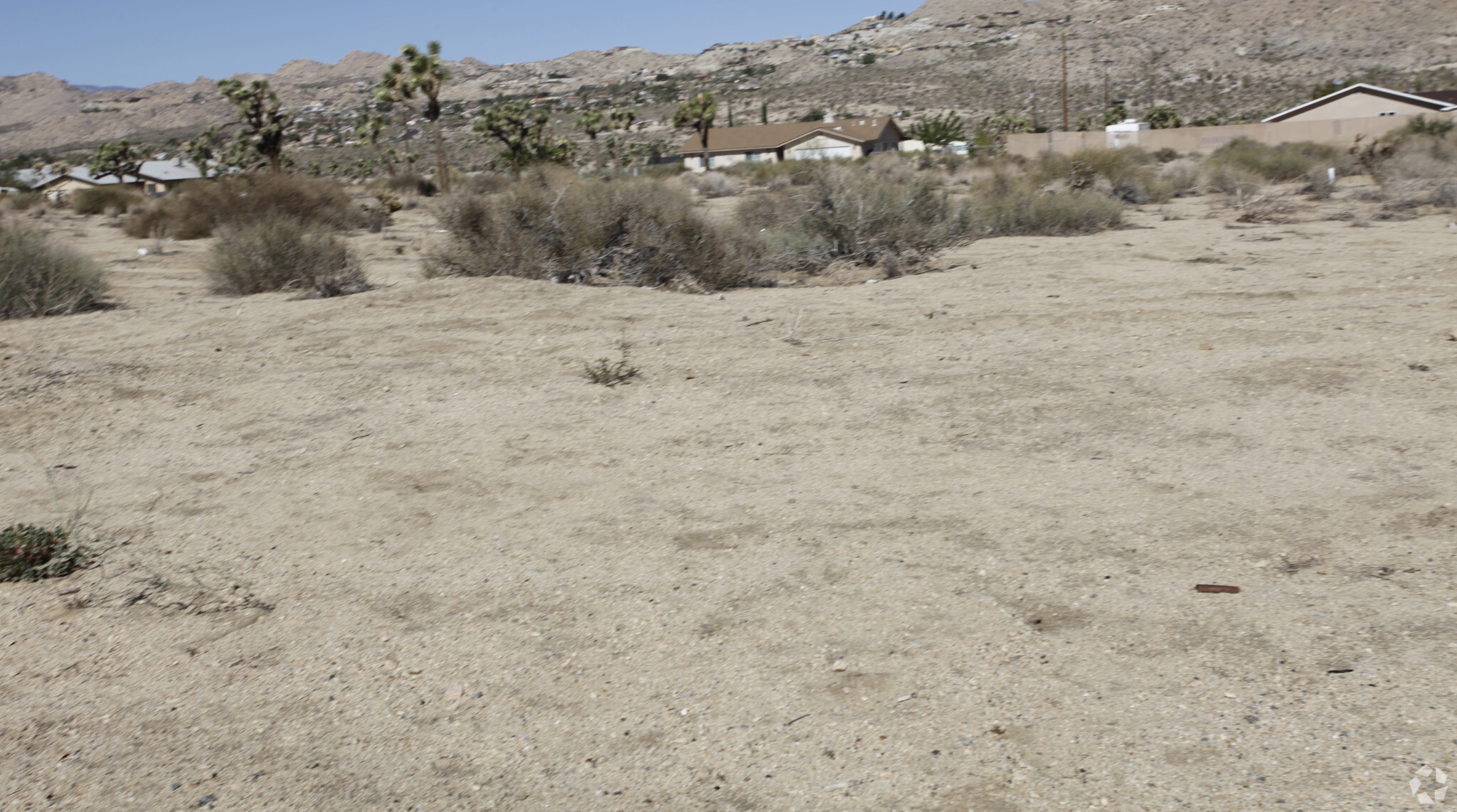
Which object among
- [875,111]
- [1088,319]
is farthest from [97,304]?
[875,111]

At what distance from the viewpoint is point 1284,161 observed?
91.3 ft

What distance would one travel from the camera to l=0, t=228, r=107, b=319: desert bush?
12781 mm

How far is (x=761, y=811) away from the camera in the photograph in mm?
3430

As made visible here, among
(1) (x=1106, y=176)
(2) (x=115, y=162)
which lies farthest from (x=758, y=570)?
(2) (x=115, y=162)

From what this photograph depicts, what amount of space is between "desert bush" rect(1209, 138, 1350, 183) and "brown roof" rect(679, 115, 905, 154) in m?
32.0

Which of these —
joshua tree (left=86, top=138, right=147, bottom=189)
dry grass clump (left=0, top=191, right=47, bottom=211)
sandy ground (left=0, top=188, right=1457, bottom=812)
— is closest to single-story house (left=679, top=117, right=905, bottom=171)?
joshua tree (left=86, top=138, right=147, bottom=189)

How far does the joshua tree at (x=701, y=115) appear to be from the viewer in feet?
210

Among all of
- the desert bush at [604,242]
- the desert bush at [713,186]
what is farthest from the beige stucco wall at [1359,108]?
the desert bush at [604,242]

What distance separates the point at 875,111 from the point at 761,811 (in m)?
94.1

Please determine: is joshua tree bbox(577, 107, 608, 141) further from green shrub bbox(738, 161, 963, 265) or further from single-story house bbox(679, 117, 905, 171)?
green shrub bbox(738, 161, 963, 265)

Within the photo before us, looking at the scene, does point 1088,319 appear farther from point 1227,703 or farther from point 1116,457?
point 1227,703

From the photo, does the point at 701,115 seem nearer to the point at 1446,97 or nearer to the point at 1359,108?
the point at 1359,108

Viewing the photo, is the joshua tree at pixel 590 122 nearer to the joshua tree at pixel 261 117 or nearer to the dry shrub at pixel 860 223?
the joshua tree at pixel 261 117

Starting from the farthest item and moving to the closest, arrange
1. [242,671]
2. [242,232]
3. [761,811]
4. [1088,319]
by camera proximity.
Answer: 1. [242,232]
2. [1088,319]
3. [242,671]
4. [761,811]
